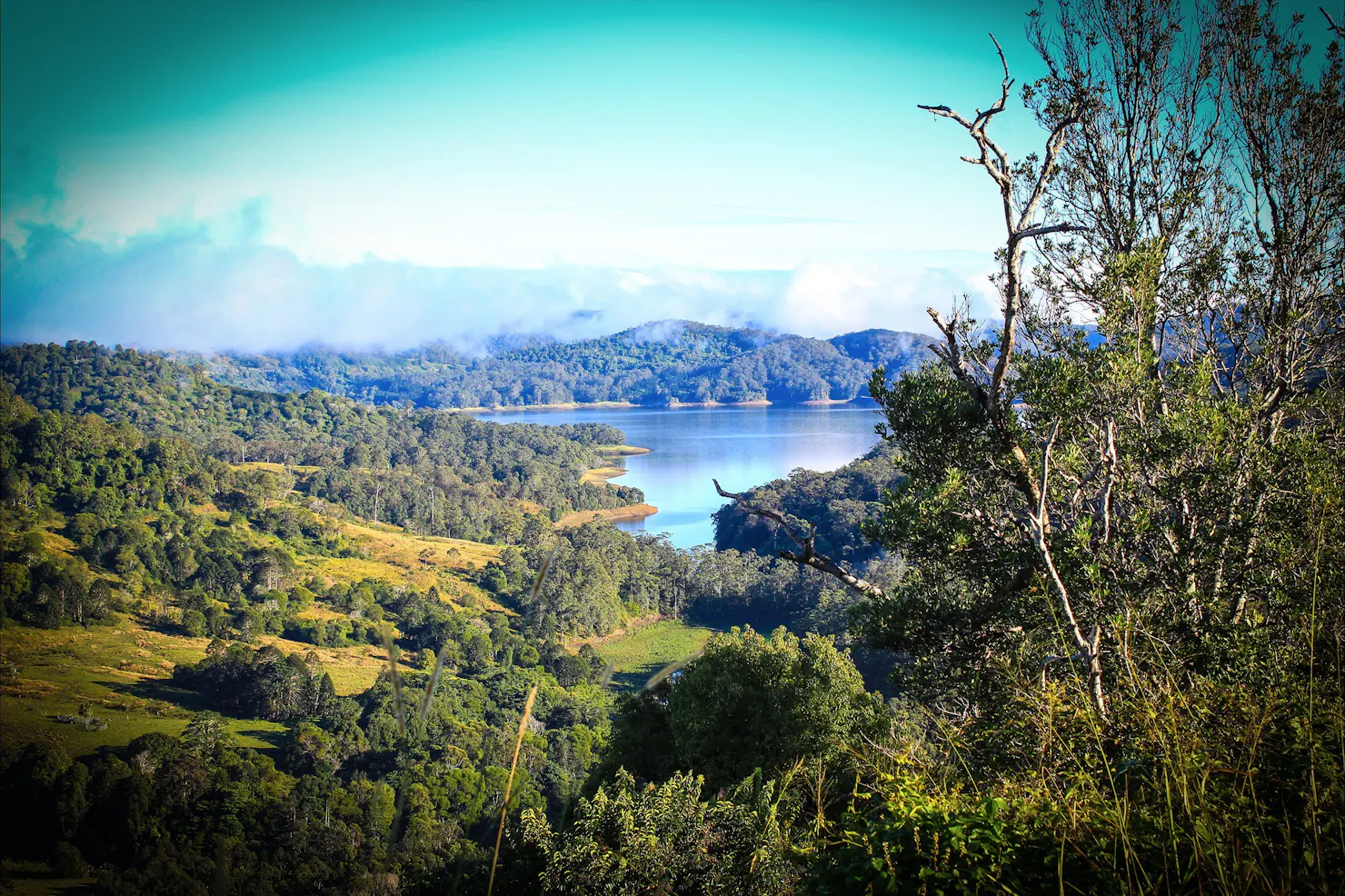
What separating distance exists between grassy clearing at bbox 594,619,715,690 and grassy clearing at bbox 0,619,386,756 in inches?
290

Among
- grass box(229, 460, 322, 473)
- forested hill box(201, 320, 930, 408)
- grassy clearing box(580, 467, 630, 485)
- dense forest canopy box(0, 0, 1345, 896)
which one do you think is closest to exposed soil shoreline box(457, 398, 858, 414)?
forested hill box(201, 320, 930, 408)

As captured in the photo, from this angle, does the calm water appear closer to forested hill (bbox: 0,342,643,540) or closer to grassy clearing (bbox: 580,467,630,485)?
grassy clearing (bbox: 580,467,630,485)

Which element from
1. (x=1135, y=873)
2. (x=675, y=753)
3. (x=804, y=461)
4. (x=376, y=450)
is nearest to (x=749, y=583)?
(x=675, y=753)

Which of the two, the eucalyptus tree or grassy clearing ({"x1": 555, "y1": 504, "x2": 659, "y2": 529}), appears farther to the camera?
grassy clearing ({"x1": 555, "y1": 504, "x2": 659, "y2": 529})

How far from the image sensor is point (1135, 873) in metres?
1.40

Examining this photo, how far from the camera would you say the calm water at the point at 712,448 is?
46.6 m

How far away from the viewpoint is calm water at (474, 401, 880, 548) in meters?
46.6

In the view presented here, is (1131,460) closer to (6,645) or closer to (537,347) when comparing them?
(6,645)

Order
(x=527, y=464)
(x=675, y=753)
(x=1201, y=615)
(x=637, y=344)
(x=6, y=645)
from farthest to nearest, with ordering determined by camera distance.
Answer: (x=637, y=344) < (x=527, y=464) < (x=6, y=645) < (x=675, y=753) < (x=1201, y=615)

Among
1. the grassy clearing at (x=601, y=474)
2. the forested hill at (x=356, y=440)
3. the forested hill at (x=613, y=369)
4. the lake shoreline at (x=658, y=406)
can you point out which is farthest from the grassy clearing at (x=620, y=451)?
the lake shoreline at (x=658, y=406)

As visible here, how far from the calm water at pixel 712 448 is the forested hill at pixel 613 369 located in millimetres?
4972

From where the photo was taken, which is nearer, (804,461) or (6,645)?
(6,645)

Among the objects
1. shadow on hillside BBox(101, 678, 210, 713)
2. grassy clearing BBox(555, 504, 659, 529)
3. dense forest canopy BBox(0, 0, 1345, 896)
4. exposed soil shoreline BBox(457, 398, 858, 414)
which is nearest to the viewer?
dense forest canopy BBox(0, 0, 1345, 896)

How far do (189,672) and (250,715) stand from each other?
9.15 feet
